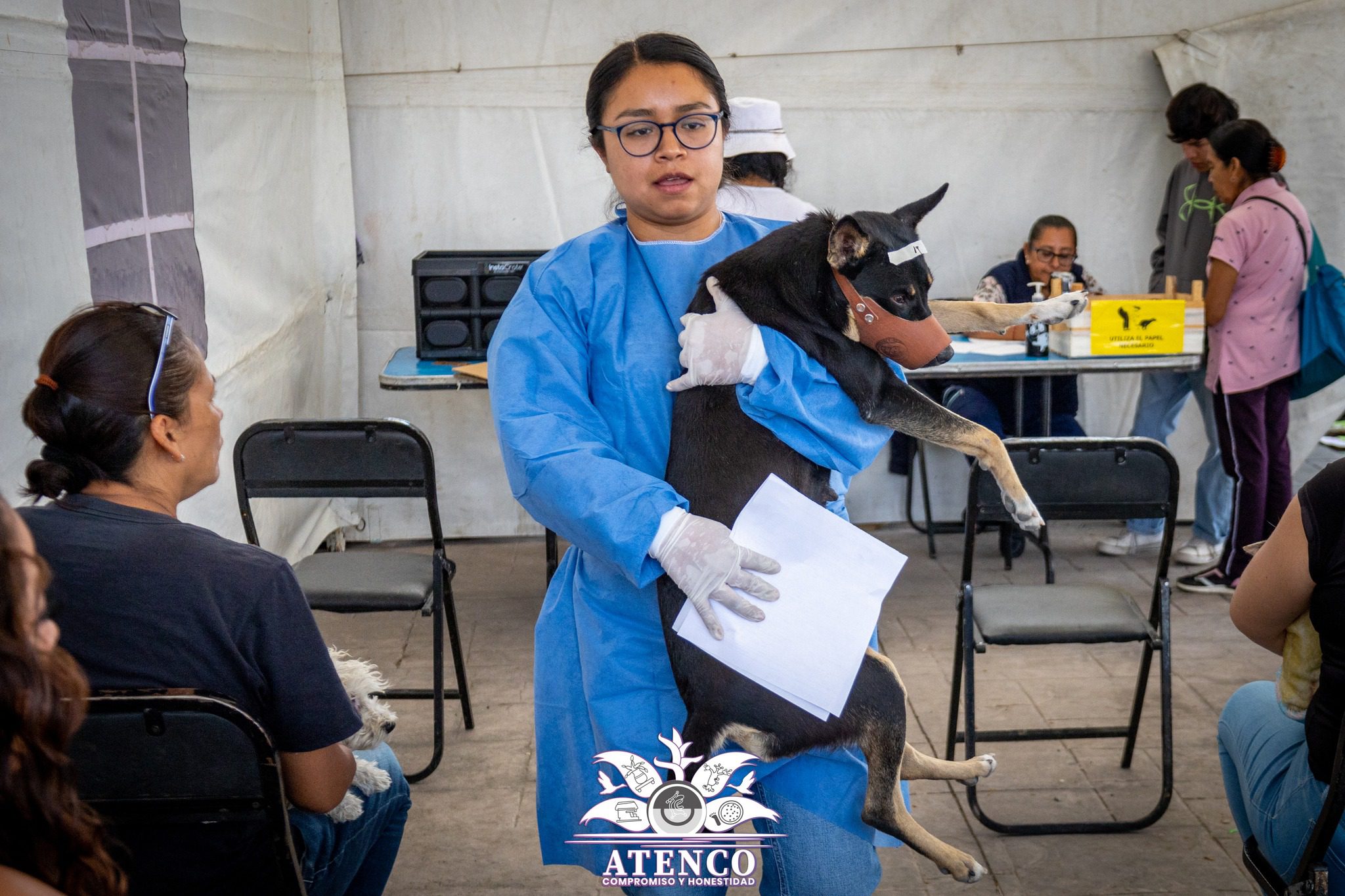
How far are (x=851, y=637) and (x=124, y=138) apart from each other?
260cm

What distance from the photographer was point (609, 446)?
5.46 feet

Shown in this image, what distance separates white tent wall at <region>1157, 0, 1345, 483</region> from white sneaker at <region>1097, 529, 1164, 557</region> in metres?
1.04

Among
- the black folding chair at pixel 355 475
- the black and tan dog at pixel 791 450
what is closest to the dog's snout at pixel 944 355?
the black and tan dog at pixel 791 450

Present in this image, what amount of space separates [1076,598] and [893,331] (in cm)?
191

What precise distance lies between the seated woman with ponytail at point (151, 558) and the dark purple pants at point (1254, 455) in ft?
14.2

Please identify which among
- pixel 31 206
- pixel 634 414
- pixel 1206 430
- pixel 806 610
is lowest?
pixel 1206 430

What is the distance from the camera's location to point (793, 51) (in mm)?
5496

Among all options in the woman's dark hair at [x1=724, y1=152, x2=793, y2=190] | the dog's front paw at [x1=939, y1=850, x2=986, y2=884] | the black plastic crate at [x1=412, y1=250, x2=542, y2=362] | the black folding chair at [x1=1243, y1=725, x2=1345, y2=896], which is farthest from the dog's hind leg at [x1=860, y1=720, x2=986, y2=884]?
the black plastic crate at [x1=412, y1=250, x2=542, y2=362]

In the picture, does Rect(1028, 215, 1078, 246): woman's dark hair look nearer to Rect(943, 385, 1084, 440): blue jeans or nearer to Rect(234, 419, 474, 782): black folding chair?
Rect(943, 385, 1084, 440): blue jeans

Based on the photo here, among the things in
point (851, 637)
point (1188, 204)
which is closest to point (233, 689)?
point (851, 637)

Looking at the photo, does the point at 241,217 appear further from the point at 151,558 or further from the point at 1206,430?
Result: the point at 1206,430

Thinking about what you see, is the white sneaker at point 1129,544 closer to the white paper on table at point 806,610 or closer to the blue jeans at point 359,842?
the blue jeans at point 359,842

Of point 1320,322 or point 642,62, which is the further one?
point 1320,322

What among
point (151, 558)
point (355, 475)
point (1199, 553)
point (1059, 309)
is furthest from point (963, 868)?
point (1199, 553)
